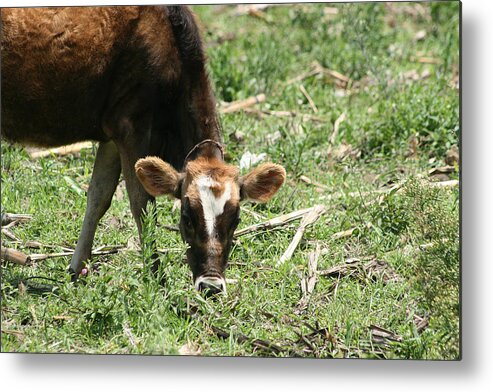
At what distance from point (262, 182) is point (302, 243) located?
682 millimetres

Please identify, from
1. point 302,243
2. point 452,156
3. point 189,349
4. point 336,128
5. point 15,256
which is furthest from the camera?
point 336,128

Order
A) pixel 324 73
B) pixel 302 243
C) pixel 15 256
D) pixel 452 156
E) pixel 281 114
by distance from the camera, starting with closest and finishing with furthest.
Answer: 1. pixel 15 256
2. pixel 302 243
3. pixel 452 156
4. pixel 281 114
5. pixel 324 73

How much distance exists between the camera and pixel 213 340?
5.70m

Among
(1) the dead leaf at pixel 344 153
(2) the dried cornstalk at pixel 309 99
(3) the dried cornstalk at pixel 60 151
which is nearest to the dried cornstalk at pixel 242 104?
(2) the dried cornstalk at pixel 309 99

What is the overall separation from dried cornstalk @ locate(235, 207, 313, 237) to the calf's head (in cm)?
53

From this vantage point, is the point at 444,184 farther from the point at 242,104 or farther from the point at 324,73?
the point at 324,73

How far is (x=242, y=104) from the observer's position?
803 cm

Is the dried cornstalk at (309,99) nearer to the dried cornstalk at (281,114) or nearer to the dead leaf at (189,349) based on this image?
the dried cornstalk at (281,114)

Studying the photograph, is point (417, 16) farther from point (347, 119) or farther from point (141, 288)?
point (141, 288)

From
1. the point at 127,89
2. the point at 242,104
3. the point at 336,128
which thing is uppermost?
the point at 127,89

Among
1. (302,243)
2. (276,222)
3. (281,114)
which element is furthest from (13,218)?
(281,114)

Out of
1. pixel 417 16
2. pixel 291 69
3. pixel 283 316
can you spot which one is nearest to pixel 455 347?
pixel 283 316

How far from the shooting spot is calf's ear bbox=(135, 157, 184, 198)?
5742mm

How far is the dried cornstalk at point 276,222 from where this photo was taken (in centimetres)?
645
